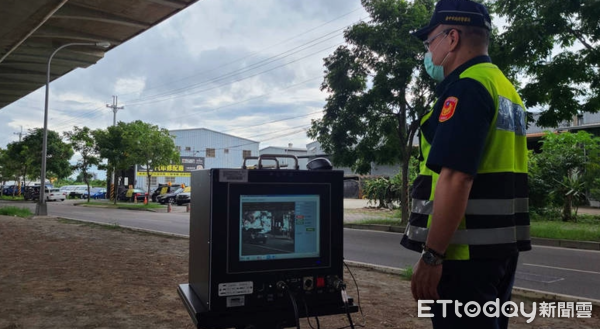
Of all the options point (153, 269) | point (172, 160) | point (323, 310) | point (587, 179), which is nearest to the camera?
point (323, 310)

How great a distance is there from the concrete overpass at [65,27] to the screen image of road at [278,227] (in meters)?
9.04

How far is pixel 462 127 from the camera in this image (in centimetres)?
180

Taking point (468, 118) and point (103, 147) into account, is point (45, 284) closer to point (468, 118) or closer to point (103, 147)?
point (468, 118)

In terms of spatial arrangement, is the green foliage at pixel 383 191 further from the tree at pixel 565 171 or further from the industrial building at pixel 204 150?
the industrial building at pixel 204 150

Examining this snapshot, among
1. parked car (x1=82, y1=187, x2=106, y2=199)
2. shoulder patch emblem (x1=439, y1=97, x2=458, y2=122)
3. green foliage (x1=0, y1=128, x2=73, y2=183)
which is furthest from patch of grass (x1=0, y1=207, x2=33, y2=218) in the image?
parked car (x1=82, y1=187, x2=106, y2=199)

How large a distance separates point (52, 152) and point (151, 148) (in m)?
13.6

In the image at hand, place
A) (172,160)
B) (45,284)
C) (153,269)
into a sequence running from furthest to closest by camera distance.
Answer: (172,160)
(153,269)
(45,284)

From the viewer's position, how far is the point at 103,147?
106 feet

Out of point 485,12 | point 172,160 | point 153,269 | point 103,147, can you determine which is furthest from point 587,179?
point 103,147

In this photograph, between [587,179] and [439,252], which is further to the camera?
[587,179]

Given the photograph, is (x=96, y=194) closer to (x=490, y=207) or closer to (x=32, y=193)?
(x=32, y=193)

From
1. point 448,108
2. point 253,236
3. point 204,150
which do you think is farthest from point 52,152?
point 448,108

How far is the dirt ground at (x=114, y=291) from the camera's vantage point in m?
4.05

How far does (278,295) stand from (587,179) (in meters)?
16.6
